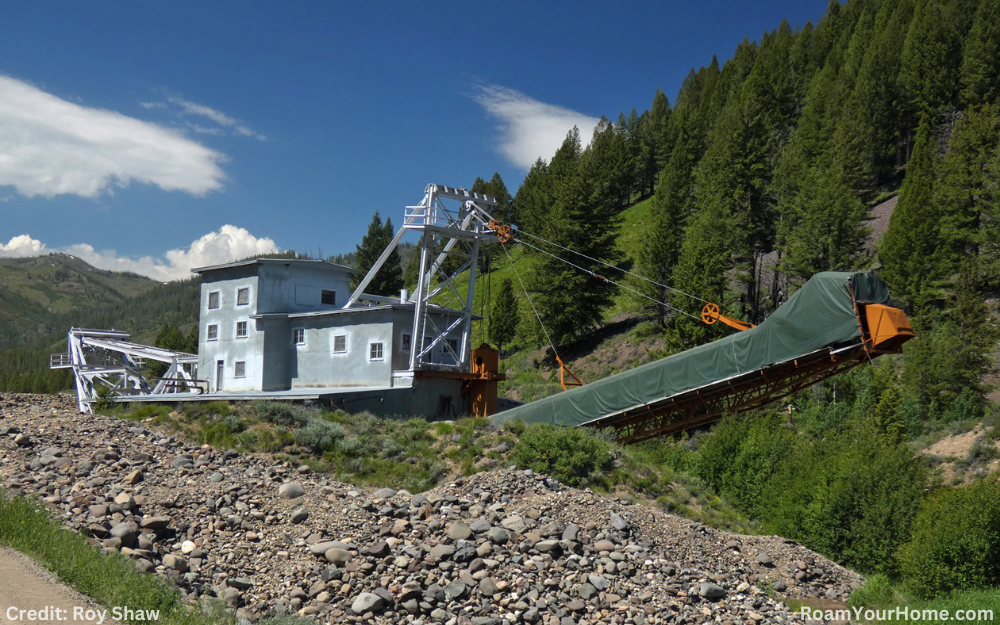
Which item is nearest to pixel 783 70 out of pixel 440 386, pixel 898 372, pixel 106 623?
pixel 898 372

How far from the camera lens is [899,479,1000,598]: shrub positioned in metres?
15.8

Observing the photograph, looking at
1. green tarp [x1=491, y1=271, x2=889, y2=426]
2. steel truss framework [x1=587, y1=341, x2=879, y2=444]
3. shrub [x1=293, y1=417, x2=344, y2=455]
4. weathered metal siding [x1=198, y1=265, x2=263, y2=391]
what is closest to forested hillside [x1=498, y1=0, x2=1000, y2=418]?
green tarp [x1=491, y1=271, x2=889, y2=426]

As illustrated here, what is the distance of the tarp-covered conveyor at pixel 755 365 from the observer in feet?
52.8

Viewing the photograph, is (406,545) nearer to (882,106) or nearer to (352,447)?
(352,447)

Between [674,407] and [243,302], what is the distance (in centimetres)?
1846

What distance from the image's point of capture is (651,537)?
47.3 feet

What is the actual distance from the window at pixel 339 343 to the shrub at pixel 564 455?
10.5 m

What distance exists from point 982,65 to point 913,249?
2859 centimetres

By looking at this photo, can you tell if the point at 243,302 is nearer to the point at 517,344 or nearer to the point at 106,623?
the point at 106,623

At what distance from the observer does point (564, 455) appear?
17609mm

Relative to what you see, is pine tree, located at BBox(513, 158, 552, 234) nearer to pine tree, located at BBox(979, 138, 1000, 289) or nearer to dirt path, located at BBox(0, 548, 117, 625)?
pine tree, located at BBox(979, 138, 1000, 289)

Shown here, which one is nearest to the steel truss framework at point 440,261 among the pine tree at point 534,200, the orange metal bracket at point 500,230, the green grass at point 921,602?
the orange metal bracket at point 500,230

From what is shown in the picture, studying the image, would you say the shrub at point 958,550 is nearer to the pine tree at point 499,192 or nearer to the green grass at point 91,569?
the green grass at point 91,569

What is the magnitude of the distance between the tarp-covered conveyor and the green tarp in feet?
0.08
